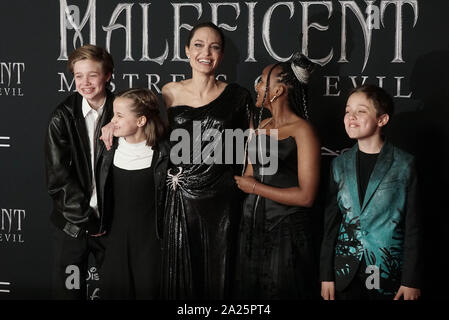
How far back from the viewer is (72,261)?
430cm

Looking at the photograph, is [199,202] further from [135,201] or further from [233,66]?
[233,66]

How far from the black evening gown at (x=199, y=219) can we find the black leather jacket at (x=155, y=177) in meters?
0.04

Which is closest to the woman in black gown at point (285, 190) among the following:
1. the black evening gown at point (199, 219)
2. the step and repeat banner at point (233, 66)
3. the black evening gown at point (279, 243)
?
the black evening gown at point (279, 243)

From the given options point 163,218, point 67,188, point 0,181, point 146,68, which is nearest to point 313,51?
point 146,68

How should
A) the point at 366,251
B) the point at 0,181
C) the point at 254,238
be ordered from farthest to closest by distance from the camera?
1. the point at 0,181
2. the point at 254,238
3. the point at 366,251

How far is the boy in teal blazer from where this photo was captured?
12.3 ft

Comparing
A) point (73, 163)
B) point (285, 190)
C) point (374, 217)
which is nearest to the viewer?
point (374, 217)

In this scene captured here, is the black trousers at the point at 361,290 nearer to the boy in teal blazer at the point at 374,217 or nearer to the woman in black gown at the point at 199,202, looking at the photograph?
the boy in teal blazer at the point at 374,217

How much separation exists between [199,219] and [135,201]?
15.9 inches

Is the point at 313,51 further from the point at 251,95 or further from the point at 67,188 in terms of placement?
the point at 67,188

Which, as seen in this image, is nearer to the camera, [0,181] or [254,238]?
[254,238]

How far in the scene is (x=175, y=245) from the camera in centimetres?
414

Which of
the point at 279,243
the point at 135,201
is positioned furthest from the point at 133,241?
the point at 279,243

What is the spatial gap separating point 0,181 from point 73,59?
4.41 ft
